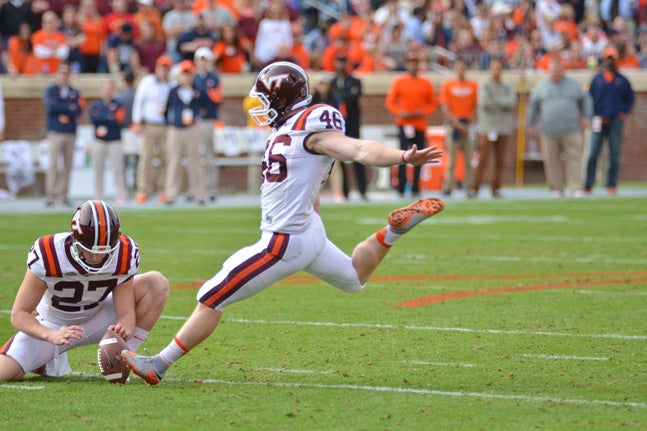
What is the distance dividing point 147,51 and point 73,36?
1236 mm

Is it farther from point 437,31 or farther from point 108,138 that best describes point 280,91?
point 437,31

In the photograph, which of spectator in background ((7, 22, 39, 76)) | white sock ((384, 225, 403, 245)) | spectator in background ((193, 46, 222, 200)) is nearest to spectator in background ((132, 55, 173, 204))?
spectator in background ((193, 46, 222, 200))

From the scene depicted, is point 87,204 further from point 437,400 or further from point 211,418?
point 437,400

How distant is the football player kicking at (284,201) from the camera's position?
5.85 metres

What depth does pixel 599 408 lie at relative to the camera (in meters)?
5.29

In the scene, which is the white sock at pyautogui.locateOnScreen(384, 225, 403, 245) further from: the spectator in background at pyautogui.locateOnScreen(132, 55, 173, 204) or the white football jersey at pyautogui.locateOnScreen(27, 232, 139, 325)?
the spectator in background at pyautogui.locateOnScreen(132, 55, 173, 204)

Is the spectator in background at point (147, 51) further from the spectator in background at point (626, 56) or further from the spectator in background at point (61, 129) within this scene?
the spectator in background at point (626, 56)

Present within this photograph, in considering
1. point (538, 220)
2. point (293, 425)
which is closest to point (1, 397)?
point (293, 425)

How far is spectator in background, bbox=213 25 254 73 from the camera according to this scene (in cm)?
2014

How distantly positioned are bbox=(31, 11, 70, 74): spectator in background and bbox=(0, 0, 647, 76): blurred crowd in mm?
17

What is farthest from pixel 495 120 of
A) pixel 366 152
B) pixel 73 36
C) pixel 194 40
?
pixel 366 152

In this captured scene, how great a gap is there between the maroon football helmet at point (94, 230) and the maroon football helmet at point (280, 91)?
0.96 m

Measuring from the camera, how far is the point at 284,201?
19.6ft

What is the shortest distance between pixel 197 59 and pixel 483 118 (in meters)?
4.36
